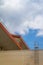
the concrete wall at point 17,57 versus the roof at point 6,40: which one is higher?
the roof at point 6,40

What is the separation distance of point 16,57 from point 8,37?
19.6 feet

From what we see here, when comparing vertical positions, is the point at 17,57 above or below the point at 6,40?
below

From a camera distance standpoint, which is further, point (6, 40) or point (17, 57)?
point (6, 40)

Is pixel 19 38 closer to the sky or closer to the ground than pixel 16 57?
closer to the sky

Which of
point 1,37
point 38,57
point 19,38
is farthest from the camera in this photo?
point 19,38

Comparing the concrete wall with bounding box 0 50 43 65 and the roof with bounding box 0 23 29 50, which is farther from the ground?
the roof with bounding box 0 23 29 50

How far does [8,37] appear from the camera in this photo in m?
23.5

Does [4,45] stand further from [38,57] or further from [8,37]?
[38,57]

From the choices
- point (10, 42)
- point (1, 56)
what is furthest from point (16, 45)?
point (1, 56)

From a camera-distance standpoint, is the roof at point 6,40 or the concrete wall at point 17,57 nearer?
the concrete wall at point 17,57

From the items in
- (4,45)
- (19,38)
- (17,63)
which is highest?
(19,38)

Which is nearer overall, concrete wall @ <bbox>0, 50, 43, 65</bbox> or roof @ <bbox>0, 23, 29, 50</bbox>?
concrete wall @ <bbox>0, 50, 43, 65</bbox>

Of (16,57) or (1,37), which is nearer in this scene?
(16,57)

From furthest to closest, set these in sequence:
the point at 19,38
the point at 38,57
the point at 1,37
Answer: the point at 19,38
the point at 1,37
the point at 38,57
